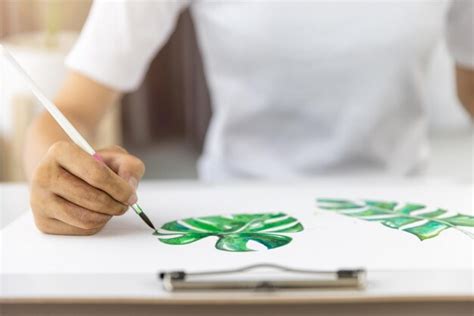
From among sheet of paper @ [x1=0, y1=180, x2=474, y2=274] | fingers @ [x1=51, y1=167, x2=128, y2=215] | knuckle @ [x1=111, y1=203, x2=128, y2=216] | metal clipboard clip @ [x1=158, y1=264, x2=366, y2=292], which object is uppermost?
fingers @ [x1=51, y1=167, x2=128, y2=215]

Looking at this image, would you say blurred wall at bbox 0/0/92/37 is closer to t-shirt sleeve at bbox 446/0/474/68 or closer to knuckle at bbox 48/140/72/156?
t-shirt sleeve at bbox 446/0/474/68

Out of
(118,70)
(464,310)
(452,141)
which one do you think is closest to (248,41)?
(118,70)

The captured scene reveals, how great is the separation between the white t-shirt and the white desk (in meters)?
0.49

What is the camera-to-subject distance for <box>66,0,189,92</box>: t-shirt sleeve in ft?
2.79

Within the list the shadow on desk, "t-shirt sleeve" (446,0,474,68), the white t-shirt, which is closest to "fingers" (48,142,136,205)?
the shadow on desk

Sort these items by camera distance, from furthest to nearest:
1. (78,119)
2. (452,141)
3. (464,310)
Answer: (452,141), (78,119), (464,310)

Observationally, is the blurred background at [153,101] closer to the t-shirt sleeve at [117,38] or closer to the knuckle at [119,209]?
the t-shirt sleeve at [117,38]

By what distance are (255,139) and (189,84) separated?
110cm

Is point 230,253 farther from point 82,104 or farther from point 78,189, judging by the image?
point 82,104

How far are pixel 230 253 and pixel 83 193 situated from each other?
11 cm

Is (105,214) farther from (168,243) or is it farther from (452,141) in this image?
(452,141)

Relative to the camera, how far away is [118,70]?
2.88 ft

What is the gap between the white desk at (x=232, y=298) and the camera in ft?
1.35

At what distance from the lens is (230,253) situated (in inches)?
19.8
